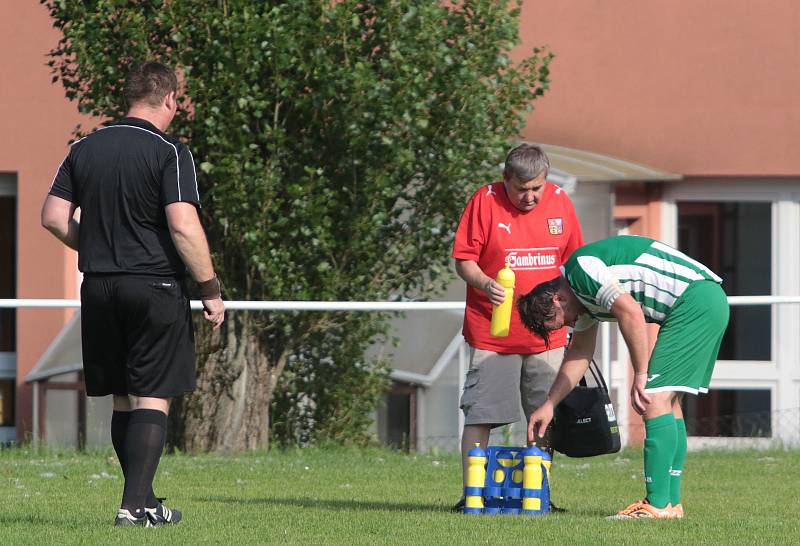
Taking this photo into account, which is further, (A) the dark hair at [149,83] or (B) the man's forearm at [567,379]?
(B) the man's forearm at [567,379]

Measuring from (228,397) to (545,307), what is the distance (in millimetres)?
5225

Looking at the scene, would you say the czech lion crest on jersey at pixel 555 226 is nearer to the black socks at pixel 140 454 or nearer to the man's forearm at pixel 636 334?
the man's forearm at pixel 636 334

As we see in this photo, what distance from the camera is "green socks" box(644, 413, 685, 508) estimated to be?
637cm

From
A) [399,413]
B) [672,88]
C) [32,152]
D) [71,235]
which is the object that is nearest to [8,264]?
[32,152]

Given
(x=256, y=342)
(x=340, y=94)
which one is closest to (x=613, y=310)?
(x=340, y=94)

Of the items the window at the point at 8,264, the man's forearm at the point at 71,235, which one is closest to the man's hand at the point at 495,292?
the man's forearm at the point at 71,235

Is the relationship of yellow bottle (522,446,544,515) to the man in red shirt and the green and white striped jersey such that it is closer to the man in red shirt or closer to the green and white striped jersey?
the man in red shirt

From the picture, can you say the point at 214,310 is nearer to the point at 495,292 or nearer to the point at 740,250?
the point at 495,292

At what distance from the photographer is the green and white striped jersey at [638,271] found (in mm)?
6227

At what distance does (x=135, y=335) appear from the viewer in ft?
19.7

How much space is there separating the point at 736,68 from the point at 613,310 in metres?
8.67

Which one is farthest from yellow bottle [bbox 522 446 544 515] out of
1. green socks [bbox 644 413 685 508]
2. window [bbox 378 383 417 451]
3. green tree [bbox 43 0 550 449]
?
window [bbox 378 383 417 451]

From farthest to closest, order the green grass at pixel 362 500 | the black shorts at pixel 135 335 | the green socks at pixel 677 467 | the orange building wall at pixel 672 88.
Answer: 1. the orange building wall at pixel 672 88
2. the green socks at pixel 677 467
3. the black shorts at pixel 135 335
4. the green grass at pixel 362 500

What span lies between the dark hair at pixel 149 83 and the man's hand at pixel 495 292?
1.67m
